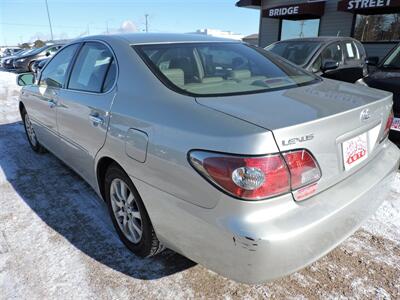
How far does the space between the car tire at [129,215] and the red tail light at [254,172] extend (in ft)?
2.57

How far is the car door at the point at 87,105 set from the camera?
2553mm

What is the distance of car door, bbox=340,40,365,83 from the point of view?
22.5ft

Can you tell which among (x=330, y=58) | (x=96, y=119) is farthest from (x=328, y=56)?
(x=96, y=119)

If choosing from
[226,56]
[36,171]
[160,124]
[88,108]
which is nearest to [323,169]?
[160,124]

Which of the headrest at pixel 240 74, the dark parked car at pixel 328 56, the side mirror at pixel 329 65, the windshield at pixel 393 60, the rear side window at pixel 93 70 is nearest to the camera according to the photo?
the headrest at pixel 240 74

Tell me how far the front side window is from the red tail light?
2.32 m

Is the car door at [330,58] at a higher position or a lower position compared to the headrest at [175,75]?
lower

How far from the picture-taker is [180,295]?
7.15ft

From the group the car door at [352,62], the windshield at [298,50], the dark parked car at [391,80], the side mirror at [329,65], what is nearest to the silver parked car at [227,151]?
the dark parked car at [391,80]

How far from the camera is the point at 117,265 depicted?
8.10 feet

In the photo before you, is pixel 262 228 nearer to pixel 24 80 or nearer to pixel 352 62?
pixel 24 80

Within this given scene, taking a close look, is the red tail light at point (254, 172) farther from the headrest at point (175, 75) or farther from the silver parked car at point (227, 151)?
the headrest at point (175, 75)

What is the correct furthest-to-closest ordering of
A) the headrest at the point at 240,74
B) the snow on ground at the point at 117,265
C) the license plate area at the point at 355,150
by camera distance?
the headrest at the point at 240,74 < the snow on ground at the point at 117,265 < the license plate area at the point at 355,150

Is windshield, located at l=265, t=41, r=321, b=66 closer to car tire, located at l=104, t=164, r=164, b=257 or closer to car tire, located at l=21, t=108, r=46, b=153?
car tire, located at l=21, t=108, r=46, b=153
